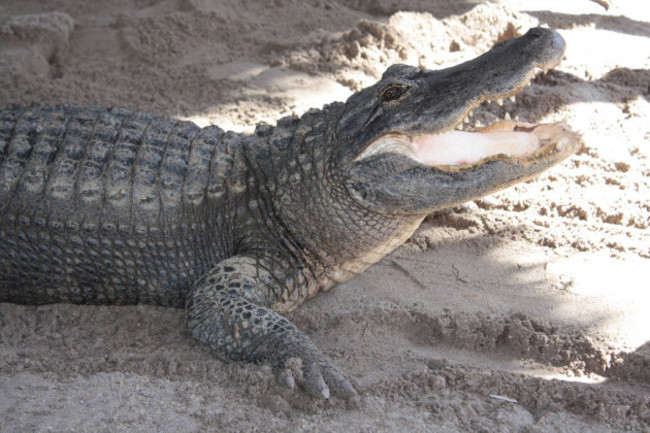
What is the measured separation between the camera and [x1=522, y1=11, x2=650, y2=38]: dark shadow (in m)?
6.64

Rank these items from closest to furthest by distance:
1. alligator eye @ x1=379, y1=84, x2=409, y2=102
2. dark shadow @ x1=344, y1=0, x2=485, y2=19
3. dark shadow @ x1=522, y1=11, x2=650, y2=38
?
alligator eye @ x1=379, y1=84, x2=409, y2=102, dark shadow @ x1=344, y1=0, x2=485, y2=19, dark shadow @ x1=522, y1=11, x2=650, y2=38

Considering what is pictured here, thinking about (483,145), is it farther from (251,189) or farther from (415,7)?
(415,7)

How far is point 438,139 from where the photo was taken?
10.7 ft

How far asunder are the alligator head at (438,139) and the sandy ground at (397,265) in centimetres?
66

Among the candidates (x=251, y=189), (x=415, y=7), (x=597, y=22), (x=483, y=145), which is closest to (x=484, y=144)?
(x=483, y=145)

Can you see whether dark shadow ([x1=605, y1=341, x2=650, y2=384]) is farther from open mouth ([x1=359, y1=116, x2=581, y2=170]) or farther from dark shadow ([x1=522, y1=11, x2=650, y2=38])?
dark shadow ([x1=522, y1=11, x2=650, y2=38])

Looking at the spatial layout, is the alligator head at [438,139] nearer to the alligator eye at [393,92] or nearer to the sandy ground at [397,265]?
the alligator eye at [393,92]

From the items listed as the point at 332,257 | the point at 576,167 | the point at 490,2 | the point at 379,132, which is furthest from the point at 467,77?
the point at 490,2

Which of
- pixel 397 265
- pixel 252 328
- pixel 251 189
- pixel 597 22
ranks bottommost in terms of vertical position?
pixel 397 265

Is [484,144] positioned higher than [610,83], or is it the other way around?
[484,144]

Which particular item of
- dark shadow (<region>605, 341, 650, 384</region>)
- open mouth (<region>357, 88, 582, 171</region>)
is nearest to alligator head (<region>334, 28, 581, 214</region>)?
open mouth (<region>357, 88, 582, 171</region>)

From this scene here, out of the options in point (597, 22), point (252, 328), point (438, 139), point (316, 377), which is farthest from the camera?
point (597, 22)

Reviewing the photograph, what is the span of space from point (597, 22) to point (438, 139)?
4.54 meters

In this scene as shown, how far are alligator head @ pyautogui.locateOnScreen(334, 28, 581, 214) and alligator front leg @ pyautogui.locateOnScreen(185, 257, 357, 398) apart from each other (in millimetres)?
689
